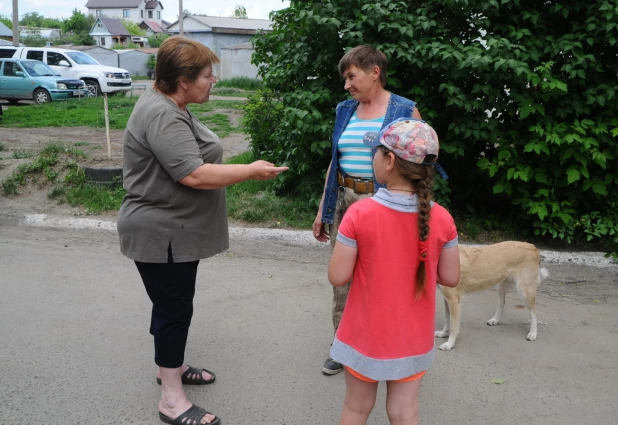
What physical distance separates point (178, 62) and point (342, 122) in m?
1.20

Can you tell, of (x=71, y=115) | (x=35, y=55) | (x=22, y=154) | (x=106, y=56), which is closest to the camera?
(x=22, y=154)

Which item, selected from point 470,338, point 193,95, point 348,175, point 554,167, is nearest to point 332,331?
point 470,338

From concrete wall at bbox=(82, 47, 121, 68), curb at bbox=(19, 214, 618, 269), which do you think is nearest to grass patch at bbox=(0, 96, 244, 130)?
curb at bbox=(19, 214, 618, 269)

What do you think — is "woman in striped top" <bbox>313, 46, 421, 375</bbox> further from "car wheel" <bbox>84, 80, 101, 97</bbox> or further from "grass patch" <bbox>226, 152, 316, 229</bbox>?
"car wheel" <bbox>84, 80, 101, 97</bbox>

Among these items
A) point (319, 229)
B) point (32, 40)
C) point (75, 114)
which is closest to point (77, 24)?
point (32, 40)

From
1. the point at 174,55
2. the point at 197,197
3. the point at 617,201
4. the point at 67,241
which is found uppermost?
the point at 174,55

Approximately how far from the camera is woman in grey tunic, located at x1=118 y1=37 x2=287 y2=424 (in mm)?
3027

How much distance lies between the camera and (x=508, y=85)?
20.5ft

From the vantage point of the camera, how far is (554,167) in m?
6.29

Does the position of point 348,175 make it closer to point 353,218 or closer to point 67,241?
point 353,218

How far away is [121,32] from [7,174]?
270 ft

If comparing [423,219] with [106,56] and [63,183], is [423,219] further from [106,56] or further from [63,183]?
[106,56]

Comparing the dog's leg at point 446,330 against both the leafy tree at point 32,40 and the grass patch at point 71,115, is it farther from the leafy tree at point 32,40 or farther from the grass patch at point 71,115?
the leafy tree at point 32,40

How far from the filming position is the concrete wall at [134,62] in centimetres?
4325
